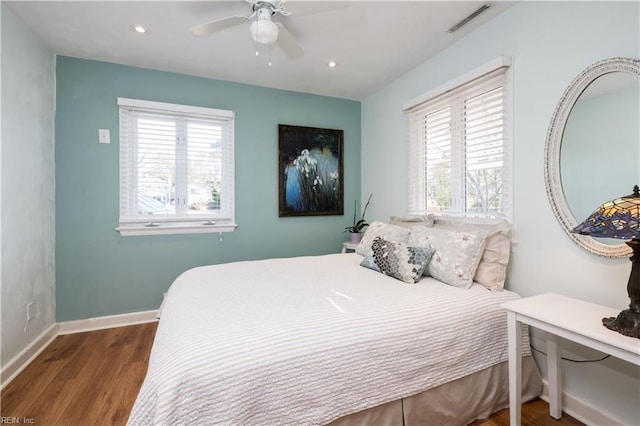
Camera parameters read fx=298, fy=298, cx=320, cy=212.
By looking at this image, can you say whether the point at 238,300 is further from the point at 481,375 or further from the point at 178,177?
the point at 178,177

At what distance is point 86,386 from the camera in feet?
6.56

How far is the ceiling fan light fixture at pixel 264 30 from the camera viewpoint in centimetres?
172

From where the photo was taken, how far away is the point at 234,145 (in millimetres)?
3348

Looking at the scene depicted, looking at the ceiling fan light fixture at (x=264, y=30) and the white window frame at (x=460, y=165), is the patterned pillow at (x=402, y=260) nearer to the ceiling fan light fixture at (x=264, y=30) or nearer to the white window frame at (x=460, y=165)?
the white window frame at (x=460, y=165)

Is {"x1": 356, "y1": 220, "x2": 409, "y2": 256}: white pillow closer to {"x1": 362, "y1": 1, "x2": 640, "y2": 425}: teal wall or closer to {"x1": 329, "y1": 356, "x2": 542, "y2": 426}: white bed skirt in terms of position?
{"x1": 362, "y1": 1, "x2": 640, "y2": 425}: teal wall

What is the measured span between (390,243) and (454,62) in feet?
5.38

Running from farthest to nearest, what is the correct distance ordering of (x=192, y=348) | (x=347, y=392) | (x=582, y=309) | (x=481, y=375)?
(x=481, y=375), (x=582, y=309), (x=347, y=392), (x=192, y=348)

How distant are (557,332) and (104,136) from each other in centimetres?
374

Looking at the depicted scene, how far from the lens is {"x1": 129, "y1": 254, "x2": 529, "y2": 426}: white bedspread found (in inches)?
42.5

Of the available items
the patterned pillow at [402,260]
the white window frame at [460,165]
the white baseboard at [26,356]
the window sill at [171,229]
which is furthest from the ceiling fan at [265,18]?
the white baseboard at [26,356]

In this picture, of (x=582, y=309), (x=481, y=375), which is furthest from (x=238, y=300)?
(x=582, y=309)

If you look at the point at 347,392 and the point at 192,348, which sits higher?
the point at 192,348

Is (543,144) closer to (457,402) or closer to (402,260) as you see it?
(402,260)

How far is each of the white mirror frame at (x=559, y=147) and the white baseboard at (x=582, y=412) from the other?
88 cm
